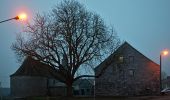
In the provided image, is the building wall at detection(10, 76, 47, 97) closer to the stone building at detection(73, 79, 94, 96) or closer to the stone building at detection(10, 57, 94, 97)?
the stone building at detection(10, 57, 94, 97)

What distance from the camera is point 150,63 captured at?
265ft

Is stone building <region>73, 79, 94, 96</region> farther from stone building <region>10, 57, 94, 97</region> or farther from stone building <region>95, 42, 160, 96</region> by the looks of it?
stone building <region>95, 42, 160, 96</region>

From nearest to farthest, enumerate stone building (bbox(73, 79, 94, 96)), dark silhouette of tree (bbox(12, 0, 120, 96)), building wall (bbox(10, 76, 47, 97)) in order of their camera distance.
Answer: dark silhouette of tree (bbox(12, 0, 120, 96)) < building wall (bbox(10, 76, 47, 97)) < stone building (bbox(73, 79, 94, 96))

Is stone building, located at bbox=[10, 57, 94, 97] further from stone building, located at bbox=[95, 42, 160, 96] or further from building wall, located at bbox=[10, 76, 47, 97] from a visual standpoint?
stone building, located at bbox=[95, 42, 160, 96]

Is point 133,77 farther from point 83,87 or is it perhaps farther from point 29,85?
point 83,87

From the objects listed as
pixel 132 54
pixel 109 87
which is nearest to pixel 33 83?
pixel 109 87

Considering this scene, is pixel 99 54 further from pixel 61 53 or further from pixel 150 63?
pixel 150 63

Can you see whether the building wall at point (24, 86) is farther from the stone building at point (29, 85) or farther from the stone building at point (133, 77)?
the stone building at point (133, 77)

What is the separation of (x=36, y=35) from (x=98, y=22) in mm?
9308

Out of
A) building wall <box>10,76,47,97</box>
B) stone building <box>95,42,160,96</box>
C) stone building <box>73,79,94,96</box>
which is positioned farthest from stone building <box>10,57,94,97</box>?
stone building <box>95,42,160,96</box>

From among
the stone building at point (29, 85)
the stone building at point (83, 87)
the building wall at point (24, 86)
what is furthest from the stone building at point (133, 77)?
the stone building at point (83, 87)

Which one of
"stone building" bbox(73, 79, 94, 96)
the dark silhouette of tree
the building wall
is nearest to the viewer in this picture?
the dark silhouette of tree

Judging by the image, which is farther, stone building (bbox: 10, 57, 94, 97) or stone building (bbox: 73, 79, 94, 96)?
stone building (bbox: 73, 79, 94, 96)

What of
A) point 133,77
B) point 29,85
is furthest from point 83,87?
point 133,77
